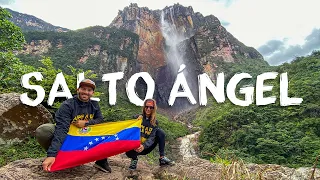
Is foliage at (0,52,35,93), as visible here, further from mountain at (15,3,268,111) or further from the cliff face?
the cliff face

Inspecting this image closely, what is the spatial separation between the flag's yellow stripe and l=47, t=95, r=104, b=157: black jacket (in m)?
0.08

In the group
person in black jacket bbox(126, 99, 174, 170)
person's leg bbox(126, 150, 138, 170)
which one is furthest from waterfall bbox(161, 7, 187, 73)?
person's leg bbox(126, 150, 138, 170)

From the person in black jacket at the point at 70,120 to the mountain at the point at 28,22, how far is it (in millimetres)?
109225

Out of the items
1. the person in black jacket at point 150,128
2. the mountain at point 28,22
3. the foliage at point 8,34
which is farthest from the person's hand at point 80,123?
the mountain at point 28,22

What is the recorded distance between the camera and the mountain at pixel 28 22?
104 m

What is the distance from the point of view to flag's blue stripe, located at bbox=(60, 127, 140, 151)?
3.65m

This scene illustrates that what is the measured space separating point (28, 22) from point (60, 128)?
392 feet

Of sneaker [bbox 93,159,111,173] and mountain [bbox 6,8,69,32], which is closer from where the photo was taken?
sneaker [bbox 93,159,111,173]

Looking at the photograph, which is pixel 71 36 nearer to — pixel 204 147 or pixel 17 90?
pixel 204 147

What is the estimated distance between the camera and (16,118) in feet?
21.9

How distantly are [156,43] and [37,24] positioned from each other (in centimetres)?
5686

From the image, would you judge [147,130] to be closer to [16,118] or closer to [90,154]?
[90,154]

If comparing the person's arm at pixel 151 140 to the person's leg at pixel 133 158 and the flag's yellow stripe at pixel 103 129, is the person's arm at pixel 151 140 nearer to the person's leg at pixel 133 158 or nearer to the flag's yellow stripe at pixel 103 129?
the person's leg at pixel 133 158

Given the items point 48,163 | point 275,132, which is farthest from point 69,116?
point 275,132
